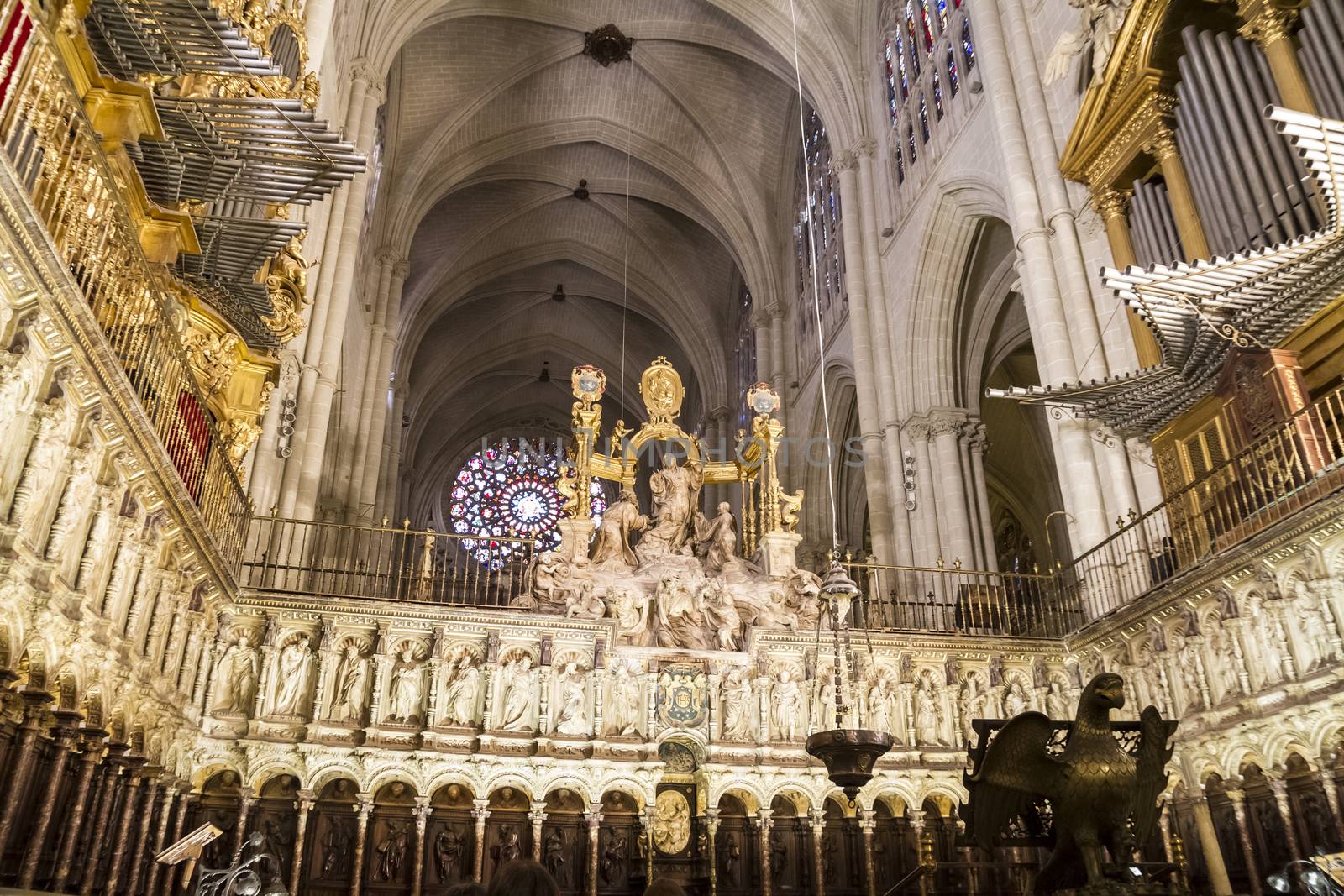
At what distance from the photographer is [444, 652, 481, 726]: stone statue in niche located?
11.0 meters

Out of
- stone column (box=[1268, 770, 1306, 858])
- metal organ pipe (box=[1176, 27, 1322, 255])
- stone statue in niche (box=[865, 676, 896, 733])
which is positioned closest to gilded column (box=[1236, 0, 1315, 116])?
metal organ pipe (box=[1176, 27, 1322, 255])

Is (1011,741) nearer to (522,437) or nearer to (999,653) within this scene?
(999,653)

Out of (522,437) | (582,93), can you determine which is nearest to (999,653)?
(582,93)

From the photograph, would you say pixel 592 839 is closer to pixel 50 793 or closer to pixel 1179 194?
pixel 50 793

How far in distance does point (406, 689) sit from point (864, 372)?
11.4 metres

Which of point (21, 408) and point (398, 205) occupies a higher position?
point (398, 205)

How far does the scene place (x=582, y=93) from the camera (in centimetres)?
2652

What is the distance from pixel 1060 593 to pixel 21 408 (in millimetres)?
11275

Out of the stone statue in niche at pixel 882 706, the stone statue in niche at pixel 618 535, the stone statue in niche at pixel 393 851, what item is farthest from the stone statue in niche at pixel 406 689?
the stone statue in niche at pixel 882 706

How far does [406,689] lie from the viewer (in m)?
11.0

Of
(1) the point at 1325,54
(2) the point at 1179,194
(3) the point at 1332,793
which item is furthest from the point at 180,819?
(1) the point at 1325,54

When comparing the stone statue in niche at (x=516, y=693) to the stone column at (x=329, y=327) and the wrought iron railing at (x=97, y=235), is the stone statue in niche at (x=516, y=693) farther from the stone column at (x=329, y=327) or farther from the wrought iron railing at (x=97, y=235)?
the stone column at (x=329, y=327)

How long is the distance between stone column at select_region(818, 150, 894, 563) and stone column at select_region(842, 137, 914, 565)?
0.27 feet

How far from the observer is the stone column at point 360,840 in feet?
32.7
